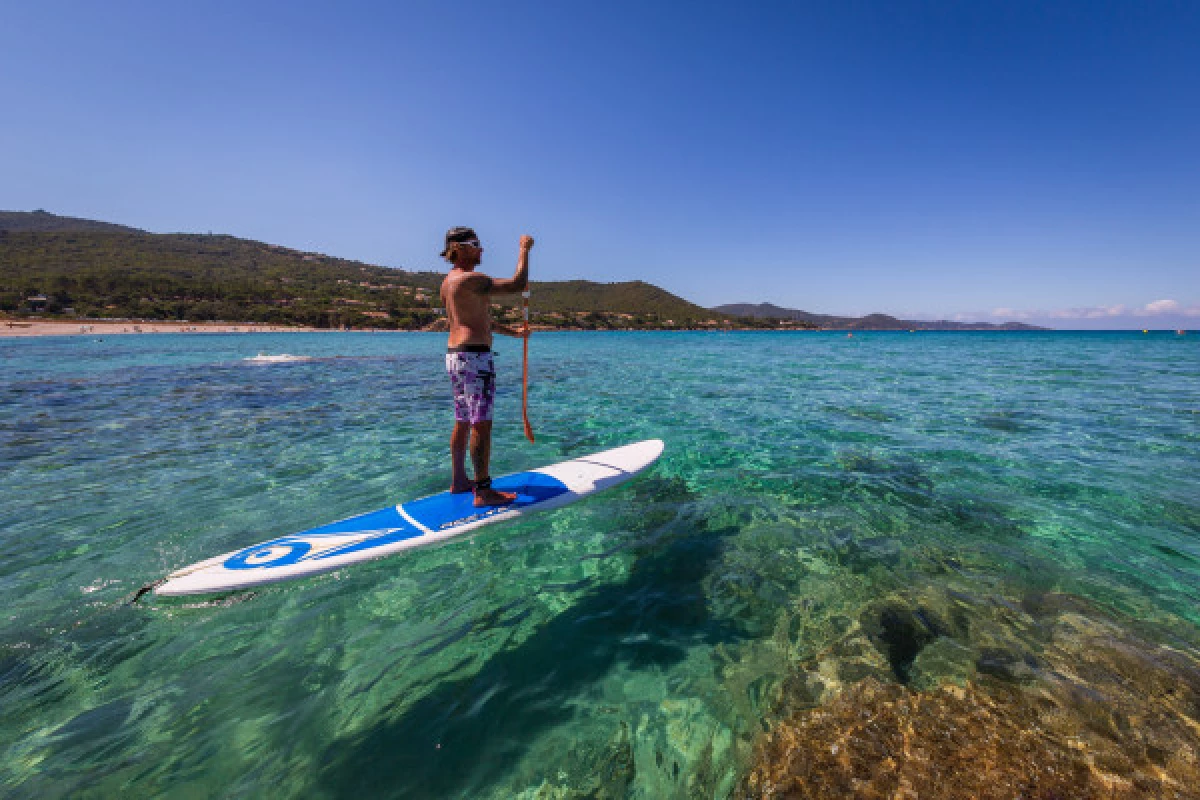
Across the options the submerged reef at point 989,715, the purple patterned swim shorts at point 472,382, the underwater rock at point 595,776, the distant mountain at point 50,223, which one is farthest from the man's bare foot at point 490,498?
the distant mountain at point 50,223

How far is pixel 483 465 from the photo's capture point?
6.14 metres

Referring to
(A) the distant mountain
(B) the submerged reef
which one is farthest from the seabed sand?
(A) the distant mountain

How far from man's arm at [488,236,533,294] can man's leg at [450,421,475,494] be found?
190 cm

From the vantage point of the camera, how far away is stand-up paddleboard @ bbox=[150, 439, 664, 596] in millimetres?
4621

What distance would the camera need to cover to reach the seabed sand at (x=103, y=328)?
6109 cm

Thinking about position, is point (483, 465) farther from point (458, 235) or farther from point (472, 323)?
point (458, 235)

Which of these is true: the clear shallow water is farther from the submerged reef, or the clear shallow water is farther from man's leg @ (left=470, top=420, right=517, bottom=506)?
man's leg @ (left=470, top=420, right=517, bottom=506)

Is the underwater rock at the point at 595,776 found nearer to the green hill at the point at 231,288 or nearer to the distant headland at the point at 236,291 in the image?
the green hill at the point at 231,288

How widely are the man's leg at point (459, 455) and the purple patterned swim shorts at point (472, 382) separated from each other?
11.4 inches

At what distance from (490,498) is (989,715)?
5.59m

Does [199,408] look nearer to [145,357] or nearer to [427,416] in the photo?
[427,416]

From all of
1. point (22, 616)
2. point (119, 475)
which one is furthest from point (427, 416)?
point (22, 616)

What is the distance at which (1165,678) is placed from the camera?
12.4 feet

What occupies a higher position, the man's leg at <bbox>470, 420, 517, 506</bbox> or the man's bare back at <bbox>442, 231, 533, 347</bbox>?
the man's bare back at <bbox>442, 231, 533, 347</bbox>
